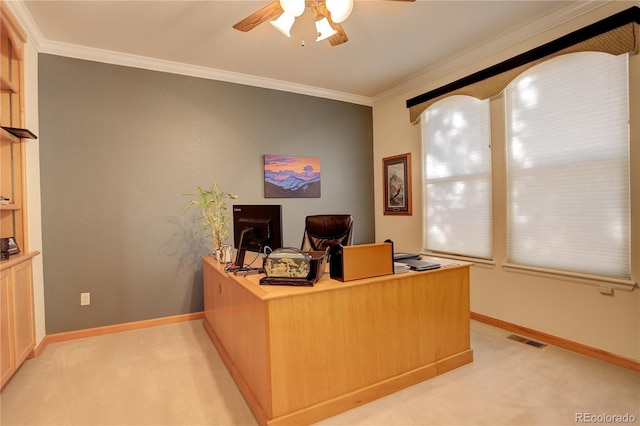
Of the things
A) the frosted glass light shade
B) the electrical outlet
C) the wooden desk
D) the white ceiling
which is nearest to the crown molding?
the white ceiling

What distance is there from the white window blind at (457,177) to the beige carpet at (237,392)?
1160 millimetres

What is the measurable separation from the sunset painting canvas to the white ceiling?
3.22 ft

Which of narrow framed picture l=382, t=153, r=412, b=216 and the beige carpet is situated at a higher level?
narrow framed picture l=382, t=153, r=412, b=216

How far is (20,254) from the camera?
2.43m

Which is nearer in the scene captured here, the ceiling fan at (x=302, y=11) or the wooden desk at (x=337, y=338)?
the wooden desk at (x=337, y=338)

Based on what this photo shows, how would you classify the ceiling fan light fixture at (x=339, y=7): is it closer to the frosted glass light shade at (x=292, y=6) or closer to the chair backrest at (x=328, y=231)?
the frosted glass light shade at (x=292, y=6)

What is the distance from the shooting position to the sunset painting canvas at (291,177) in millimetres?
3941

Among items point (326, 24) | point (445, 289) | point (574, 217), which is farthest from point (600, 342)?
point (326, 24)

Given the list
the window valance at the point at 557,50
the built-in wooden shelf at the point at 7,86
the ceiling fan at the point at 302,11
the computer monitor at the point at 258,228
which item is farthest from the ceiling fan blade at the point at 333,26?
the built-in wooden shelf at the point at 7,86

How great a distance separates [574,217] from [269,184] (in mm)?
3009

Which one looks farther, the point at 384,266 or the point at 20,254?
the point at 20,254

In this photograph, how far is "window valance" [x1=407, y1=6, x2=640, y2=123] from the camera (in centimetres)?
225

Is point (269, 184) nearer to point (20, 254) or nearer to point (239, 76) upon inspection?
point (239, 76)

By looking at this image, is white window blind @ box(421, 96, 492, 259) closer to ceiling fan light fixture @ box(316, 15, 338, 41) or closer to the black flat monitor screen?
ceiling fan light fixture @ box(316, 15, 338, 41)
